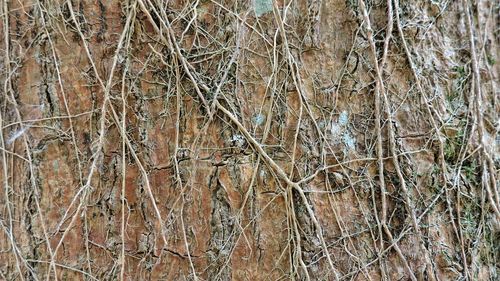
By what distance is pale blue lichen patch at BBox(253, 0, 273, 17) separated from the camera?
1866 mm

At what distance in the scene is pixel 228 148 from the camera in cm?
180

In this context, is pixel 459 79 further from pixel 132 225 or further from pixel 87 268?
pixel 87 268

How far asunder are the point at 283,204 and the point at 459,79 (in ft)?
2.77

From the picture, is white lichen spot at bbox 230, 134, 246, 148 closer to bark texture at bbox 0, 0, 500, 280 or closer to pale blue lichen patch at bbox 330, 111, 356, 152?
bark texture at bbox 0, 0, 500, 280

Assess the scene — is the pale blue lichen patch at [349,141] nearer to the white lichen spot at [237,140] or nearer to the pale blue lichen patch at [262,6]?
the white lichen spot at [237,140]

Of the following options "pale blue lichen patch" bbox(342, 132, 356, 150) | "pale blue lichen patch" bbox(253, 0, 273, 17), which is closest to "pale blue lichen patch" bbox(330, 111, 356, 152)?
"pale blue lichen patch" bbox(342, 132, 356, 150)


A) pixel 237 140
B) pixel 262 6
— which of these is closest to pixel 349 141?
pixel 237 140

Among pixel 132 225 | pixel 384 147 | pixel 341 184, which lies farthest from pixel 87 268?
pixel 384 147

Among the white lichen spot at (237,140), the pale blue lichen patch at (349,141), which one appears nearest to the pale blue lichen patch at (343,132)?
the pale blue lichen patch at (349,141)

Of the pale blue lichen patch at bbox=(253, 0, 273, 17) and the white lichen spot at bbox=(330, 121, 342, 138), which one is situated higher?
the pale blue lichen patch at bbox=(253, 0, 273, 17)

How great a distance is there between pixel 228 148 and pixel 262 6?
52 cm

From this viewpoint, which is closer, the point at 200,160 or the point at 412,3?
the point at 200,160

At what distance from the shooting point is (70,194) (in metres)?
1.83

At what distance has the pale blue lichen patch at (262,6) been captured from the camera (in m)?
1.87
